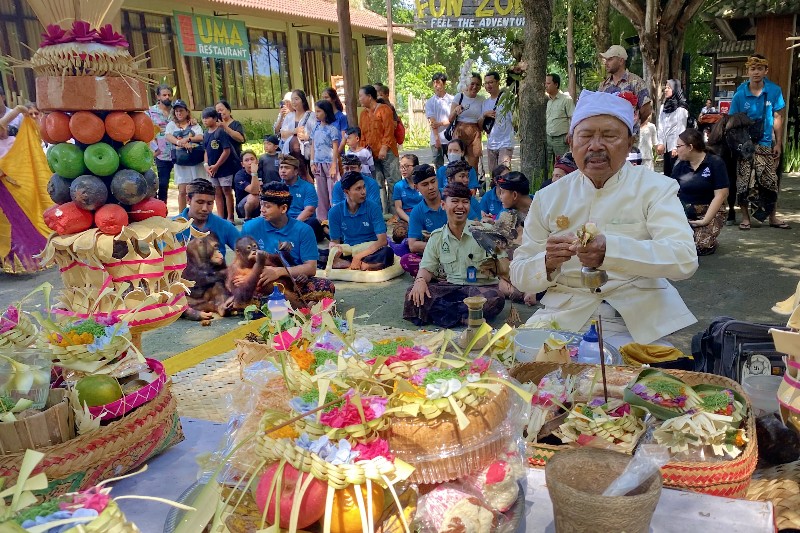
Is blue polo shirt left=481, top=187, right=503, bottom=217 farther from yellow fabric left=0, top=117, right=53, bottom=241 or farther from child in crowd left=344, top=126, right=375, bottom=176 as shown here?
yellow fabric left=0, top=117, right=53, bottom=241

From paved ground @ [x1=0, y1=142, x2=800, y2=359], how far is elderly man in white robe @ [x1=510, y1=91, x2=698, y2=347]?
5.26ft

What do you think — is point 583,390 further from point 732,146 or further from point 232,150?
point 232,150

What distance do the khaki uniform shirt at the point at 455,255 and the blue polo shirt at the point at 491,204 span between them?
5.74 ft

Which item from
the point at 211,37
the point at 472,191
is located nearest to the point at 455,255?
the point at 472,191

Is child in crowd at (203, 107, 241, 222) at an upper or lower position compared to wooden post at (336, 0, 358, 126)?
lower

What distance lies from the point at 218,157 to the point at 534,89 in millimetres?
4679

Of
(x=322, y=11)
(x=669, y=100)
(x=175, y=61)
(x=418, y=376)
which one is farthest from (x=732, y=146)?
(x=322, y=11)

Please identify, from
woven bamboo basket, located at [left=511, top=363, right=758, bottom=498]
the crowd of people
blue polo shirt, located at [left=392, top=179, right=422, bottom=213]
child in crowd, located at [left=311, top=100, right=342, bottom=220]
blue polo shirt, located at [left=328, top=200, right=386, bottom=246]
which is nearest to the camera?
woven bamboo basket, located at [left=511, top=363, right=758, bottom=498]

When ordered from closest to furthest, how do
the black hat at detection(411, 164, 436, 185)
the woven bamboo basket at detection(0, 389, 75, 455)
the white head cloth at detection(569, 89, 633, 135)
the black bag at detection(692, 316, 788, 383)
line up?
the woven bamboo basket at detection(0, 389, 75, 455) < the black bag at detection(692, 316, 788, 383) < the white head cloth at detection(569, 89, 633, 135) < the black hat at detection(411, 164, 436, 185)

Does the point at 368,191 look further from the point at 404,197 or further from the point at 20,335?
the point at 20,335

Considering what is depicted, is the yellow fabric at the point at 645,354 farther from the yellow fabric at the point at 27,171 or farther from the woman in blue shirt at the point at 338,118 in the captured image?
the woman in blue shirt at the point at 338,118

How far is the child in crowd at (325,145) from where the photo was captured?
909 centimetres

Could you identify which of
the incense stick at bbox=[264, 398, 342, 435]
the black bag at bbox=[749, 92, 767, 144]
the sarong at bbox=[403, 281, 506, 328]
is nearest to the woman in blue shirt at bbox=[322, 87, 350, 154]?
the sarong at bbox=[403, 281, 506, 328]

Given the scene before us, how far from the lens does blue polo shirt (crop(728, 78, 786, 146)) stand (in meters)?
7.64
